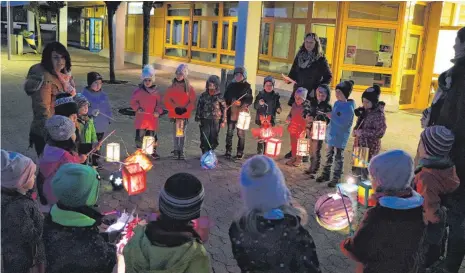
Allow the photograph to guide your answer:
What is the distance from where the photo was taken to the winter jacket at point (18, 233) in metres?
3.11

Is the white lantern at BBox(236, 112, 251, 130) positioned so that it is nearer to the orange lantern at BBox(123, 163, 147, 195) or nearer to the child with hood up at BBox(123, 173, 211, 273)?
the orange lantern at BBox(123, 163, 147, 195)

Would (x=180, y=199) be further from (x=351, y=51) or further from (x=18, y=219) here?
(x=351, y=51)

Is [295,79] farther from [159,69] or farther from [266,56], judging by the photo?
[159,69]

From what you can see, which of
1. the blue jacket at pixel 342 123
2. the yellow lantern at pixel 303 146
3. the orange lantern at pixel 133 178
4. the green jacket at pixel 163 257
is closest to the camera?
the green jacket at pixel 163 257

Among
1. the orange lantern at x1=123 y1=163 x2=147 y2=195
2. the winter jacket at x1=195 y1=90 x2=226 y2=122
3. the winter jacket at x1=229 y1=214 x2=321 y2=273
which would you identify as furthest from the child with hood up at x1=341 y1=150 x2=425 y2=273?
the winter jacket at x1=195 y1=90 x2=226 y2=122

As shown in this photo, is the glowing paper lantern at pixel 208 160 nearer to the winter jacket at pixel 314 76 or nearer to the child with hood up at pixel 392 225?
the winter jacket at pixel 314 76

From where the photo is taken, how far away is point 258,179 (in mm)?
2646

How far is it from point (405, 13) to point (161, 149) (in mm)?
9698

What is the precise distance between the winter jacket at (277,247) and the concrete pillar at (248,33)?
10494mm

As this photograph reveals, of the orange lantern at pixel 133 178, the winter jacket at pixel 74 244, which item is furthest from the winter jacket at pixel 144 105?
the winter jacket at pixel 74 244

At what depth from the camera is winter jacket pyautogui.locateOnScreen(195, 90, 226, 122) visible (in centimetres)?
747

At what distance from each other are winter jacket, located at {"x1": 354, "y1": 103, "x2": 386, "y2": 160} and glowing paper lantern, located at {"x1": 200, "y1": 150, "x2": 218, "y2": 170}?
234 centimetres

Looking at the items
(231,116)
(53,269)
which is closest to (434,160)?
(53,269)

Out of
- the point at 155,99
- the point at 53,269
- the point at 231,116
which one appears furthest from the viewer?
the point at 231,116
